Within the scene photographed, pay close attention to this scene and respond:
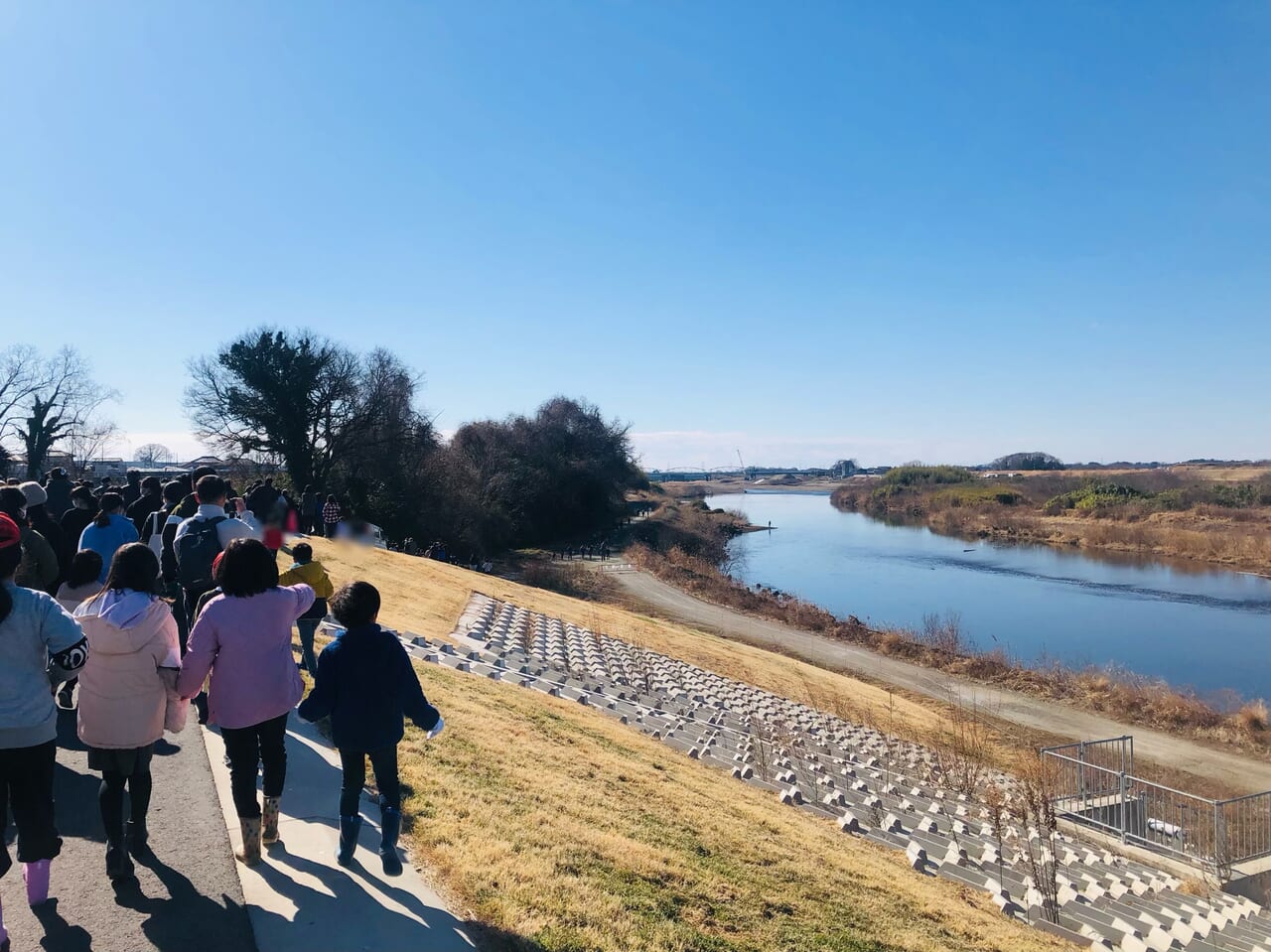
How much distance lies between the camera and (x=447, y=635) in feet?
49.6

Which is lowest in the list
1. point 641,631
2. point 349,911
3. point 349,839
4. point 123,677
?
point 641,631

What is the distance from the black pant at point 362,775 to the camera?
4379 millimetres

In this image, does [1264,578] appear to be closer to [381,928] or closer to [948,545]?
[948,545]

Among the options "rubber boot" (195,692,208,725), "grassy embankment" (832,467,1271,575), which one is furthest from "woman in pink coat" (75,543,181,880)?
"grassy embankment" (832,467,1271,575)

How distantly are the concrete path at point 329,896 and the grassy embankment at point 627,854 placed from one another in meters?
0.21

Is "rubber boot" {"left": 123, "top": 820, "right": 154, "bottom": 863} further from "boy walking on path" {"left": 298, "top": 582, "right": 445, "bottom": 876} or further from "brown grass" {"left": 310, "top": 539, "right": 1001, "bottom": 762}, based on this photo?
"brown grass" {"left": 310, "top": 539, "right": 1001, "bottom": 762}

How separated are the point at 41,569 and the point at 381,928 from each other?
11.8 ft

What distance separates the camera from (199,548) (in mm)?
6137

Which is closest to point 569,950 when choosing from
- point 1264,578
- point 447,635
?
point 447,635

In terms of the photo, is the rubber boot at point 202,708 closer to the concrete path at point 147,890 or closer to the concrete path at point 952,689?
the concrete path at point 147,890

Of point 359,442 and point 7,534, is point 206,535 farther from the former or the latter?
point 359,442

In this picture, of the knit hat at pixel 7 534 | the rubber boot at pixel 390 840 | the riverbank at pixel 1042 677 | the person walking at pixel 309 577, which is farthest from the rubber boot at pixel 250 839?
the riverbank at pixel 1042 677

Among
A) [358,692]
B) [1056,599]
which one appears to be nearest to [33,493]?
[358,692]

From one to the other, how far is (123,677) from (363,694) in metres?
1.14
